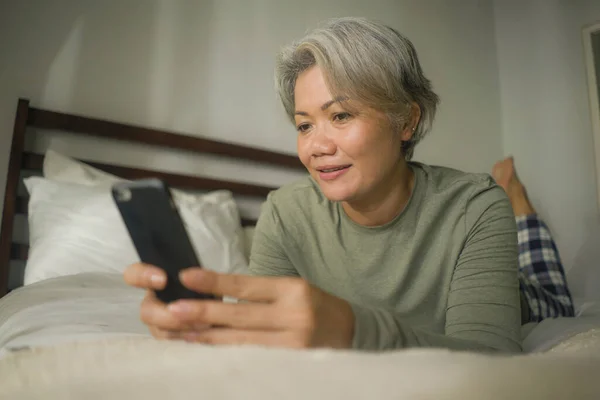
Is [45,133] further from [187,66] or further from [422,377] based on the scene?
[422,377]

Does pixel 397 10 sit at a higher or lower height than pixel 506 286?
higher

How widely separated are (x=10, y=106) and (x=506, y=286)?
146cm

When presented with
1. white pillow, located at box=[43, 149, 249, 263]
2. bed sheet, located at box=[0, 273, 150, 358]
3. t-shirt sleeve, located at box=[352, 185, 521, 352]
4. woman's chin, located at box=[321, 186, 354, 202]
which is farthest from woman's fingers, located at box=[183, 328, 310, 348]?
white pillow, located at box=[43, 149, 249, 263]

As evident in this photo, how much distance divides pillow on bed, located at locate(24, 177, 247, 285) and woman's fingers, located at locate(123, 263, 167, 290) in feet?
2.53

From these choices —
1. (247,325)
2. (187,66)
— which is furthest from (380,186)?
(187,66)

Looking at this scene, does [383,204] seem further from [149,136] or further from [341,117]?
[149,136]

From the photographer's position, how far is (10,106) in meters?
1.37

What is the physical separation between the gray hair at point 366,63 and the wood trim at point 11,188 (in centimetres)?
86

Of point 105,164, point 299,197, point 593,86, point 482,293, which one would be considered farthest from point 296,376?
point 593,86

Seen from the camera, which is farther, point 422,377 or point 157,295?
point 157,295

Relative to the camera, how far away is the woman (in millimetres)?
745

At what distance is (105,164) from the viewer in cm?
148

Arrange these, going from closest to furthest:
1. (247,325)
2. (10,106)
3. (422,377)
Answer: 1. (422,377)
2. (247,325)
3. (10,106)

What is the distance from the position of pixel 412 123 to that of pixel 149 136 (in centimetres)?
97
